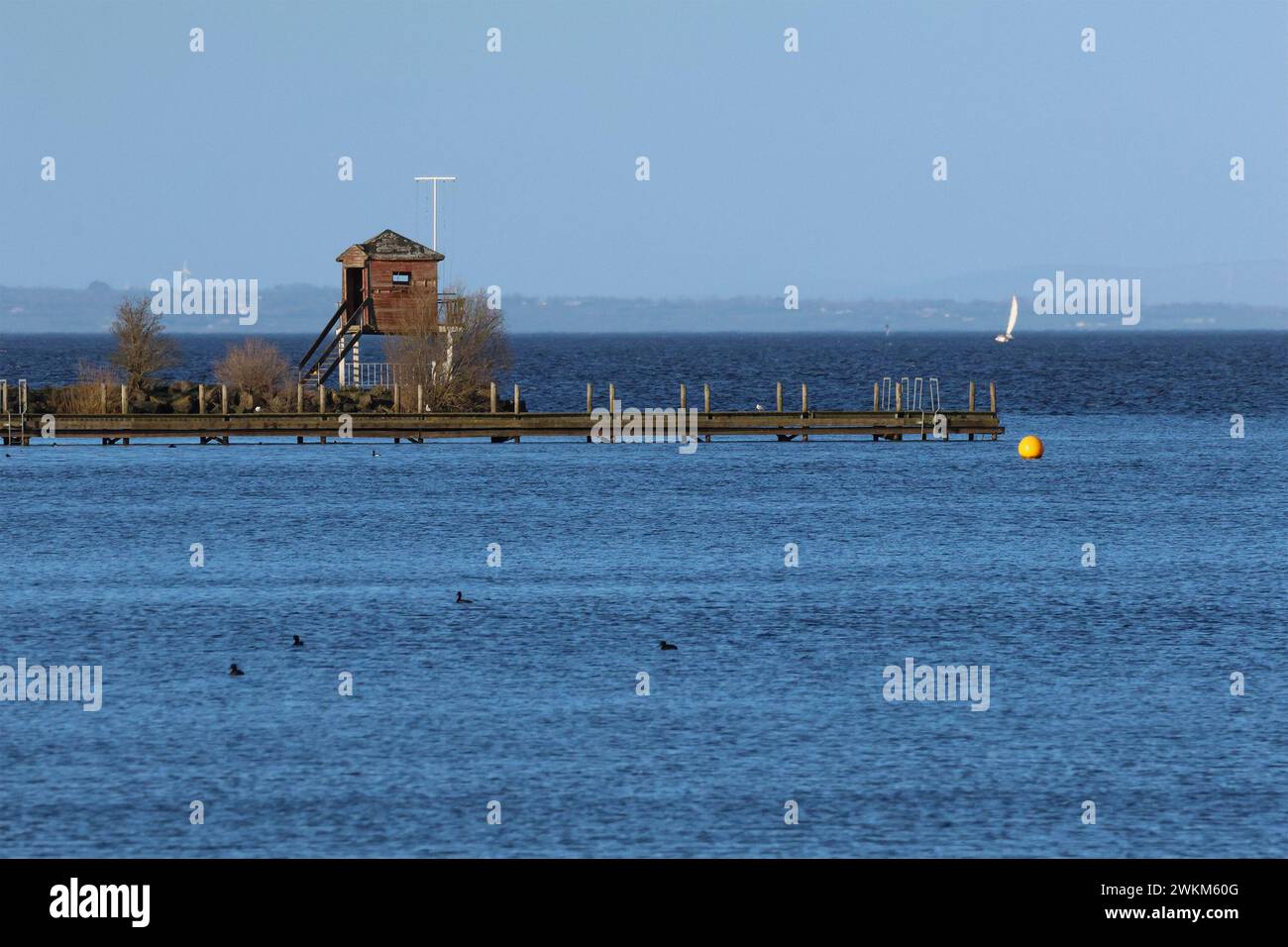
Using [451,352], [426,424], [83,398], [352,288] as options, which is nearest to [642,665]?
[426,424]

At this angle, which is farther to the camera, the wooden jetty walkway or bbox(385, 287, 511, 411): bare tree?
bbox(385, 287, 511, 411): bare tree

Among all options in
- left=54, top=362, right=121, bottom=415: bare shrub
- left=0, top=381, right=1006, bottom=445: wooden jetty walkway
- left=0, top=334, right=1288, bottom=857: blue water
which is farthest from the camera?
left=54, top=362, right=121, bottom=415: bare shrub

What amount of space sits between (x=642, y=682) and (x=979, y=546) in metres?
21.4

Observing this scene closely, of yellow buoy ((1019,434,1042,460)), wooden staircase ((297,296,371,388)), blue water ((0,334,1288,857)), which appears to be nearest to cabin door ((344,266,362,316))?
wooden staircase ((297,296,371,388))

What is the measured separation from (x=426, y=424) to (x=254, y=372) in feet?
42.0

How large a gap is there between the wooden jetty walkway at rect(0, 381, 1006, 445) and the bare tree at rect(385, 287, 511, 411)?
10.3ft

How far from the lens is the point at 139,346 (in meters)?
87.1

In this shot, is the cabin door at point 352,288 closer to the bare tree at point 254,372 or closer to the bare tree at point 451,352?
the bare tree at point 451,352

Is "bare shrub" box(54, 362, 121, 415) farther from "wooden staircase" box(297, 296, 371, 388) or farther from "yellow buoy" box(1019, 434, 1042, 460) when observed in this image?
"yellow buoy" box(1019, 434, 1042, 460)

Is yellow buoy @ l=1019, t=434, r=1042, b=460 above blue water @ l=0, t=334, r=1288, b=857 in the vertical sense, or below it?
above

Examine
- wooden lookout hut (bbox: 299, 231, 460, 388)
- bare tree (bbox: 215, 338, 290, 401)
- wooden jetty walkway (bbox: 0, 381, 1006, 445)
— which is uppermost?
wooden lookout hut (bbox: 299, 231, 460, 388)

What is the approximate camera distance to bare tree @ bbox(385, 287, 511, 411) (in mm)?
85375
